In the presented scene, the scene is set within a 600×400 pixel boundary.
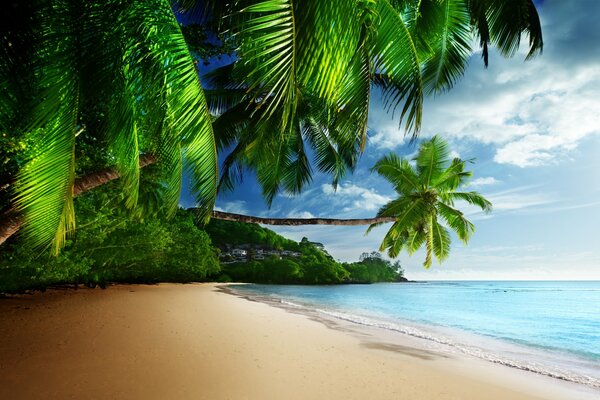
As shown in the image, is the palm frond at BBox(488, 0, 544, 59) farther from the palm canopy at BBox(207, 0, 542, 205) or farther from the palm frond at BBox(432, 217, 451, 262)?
the palm frond at BBox(432, 217, 451, 262)

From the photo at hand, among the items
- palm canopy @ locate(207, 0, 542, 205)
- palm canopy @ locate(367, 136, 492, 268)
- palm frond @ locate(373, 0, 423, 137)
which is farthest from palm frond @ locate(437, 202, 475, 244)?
palm frond @ locate(373, 0, 423, 137)

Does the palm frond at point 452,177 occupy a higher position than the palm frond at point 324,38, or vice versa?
the palm frond at point 452,177

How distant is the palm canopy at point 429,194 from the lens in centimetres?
1322

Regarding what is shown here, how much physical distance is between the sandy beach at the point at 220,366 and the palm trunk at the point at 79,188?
1.81 meters

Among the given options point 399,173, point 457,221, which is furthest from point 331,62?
point 457,221

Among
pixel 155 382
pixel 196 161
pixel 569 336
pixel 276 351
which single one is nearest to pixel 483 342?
→ pixel 569 336

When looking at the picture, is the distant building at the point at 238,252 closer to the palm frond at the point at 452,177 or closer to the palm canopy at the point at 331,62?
the palm frond at the point at 452,177

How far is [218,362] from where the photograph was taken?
17.0 feet

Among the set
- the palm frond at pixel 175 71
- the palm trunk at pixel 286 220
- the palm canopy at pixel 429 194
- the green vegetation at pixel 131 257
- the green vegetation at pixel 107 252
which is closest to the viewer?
the palm frond at pixel 175 71

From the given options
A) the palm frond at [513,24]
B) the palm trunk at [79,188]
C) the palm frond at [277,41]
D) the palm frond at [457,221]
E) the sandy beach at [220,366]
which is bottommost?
the sandy beach at [220,366]

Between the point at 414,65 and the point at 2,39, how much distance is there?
12.5 feet

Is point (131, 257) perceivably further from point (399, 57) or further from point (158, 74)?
point (399, 57)

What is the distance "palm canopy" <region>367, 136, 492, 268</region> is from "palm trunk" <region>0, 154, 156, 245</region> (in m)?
9.95

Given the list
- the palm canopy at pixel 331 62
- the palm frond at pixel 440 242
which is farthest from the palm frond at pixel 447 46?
the palm frond at pixel 440 242
